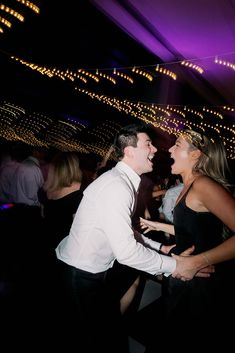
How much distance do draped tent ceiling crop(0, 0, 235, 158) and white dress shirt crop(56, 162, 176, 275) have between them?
10.2ft

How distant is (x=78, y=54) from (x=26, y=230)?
7103 millimetres

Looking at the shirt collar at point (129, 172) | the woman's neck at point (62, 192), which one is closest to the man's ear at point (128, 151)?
the shirt collar at point (129, 172)

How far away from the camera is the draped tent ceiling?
246 inches

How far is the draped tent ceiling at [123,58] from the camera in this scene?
20.5 ft

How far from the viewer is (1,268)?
3676 millimetres

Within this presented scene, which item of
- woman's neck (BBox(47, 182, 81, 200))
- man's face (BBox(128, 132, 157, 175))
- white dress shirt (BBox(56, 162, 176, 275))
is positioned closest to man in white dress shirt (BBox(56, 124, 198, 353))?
white dress shirt (BBox(56, 162, 176, 275))

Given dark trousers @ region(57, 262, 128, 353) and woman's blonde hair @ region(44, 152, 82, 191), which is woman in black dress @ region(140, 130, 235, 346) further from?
woman's blonde hair @ region(44, 152, 82, 191)

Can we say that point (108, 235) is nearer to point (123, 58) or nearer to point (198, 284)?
point (198, 284)

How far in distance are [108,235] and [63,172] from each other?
6.75ft

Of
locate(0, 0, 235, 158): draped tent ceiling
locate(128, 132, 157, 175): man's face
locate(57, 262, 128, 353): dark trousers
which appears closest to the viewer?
locate(57, 262, 128, 353): dark trousers

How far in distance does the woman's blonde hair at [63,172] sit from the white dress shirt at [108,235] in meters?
1.69

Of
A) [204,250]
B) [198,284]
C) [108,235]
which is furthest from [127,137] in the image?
[198,284]

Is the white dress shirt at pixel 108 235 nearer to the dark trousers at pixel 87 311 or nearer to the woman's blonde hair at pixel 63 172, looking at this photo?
the dark trousers at pixel 87 311

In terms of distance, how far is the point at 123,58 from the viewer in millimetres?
9609
